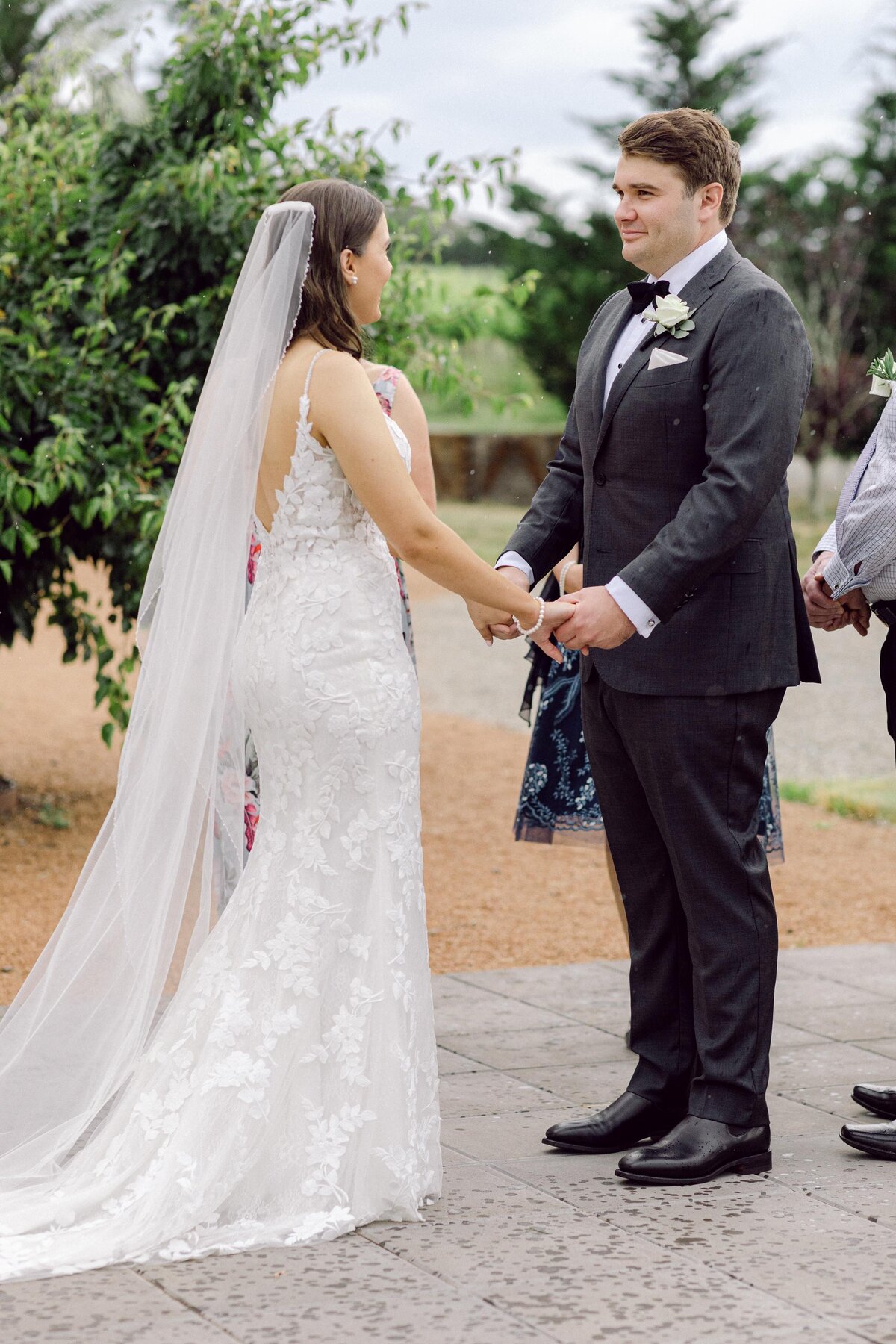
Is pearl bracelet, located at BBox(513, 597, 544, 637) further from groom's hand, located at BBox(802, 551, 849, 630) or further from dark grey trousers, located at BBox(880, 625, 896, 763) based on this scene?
dark grey trousers, located at BBox(880, 625, 896, 763)

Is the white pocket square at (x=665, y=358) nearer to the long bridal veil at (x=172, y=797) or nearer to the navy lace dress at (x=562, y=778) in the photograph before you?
the long bridal veil at (x=172, y=797)

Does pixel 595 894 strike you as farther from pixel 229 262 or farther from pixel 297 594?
pixel 297 594

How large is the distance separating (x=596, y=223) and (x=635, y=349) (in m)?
26.1

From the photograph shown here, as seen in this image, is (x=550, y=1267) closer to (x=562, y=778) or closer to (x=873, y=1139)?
(x=873, y=1139)

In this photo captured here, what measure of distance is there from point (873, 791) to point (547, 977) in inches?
178

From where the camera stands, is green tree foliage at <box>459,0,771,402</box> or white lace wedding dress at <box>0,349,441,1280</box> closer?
white lace wedding dress at <box>0,349,441,1280</box>

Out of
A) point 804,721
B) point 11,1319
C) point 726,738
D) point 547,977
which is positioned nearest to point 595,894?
point 547,977

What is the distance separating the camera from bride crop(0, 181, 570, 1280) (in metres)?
3.28

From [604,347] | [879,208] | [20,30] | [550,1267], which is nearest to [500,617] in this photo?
[604,347]

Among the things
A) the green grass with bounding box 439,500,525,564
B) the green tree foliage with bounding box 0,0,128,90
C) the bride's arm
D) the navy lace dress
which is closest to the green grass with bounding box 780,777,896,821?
the navy lace dress

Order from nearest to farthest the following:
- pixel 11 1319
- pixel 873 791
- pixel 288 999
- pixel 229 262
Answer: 1. pixel 11 1319
2. pixel 288 999
3. pixel 229 262
4. pixel 873 791

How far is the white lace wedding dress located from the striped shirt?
1016mm

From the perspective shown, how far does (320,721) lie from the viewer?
11.3ft

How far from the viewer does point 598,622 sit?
3.43 metres
